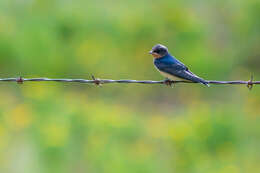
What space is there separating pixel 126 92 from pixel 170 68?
232 inches

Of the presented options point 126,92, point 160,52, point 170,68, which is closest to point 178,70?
point 170,68

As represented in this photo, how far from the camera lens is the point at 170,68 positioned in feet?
19.4

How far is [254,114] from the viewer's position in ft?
34.9

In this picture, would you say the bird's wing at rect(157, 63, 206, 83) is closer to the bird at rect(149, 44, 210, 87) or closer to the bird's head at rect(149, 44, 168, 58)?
the bird at rect(149, 44, 210, 87)

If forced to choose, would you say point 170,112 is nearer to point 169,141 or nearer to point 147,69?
point 147,69

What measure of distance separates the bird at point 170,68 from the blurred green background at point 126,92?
2.04 m

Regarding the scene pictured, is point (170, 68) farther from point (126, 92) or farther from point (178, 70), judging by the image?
point (126, 92)

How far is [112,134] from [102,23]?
14.1 feet

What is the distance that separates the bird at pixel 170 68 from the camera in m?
5.70

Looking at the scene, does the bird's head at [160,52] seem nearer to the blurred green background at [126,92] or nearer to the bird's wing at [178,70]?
the bird's wing at [178,70]

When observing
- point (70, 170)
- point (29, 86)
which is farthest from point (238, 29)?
point (70, 170)

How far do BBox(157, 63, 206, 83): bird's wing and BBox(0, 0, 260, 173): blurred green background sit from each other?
7.25ft

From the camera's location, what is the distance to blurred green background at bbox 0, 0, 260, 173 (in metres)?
8.75

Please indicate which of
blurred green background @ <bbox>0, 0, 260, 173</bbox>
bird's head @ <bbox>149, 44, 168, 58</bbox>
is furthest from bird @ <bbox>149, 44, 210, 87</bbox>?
blurred green background @ <bbox>0, 0, 260, 173</bbox>
